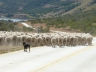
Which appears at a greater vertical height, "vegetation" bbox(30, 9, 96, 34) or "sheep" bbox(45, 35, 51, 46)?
"vegetation" bbox(30, 9, 96, 34)

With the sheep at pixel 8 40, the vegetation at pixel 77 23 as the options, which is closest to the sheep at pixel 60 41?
the sheep at pixel 8 40

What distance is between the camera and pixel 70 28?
230 feet

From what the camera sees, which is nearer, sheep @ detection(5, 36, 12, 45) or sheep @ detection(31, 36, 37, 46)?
sheep @ detection(5, 36, 12, 45)

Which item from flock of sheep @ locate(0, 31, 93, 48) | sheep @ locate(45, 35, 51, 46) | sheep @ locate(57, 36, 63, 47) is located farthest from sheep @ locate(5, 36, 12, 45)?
sheep @ locate(57, 36, 63, 47)

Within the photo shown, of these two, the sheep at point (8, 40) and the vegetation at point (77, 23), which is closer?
the sheep at point (8, 40)

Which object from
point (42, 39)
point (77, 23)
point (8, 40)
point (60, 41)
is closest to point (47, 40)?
point (42, 39)

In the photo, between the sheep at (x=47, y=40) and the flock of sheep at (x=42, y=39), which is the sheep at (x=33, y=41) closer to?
the flock of sheep at (x=42, y=39)

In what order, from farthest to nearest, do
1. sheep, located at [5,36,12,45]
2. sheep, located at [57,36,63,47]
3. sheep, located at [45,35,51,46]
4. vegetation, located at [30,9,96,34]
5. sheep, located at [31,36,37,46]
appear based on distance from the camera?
vegetation, located at [30,9,96,34], sheep, located at [45,35,51,46], sheep, located at [57,36,63,47], sheep, located at [31,36,37,46], sheep, located at [5,36,12,45]

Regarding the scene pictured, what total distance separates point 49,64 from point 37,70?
217cm

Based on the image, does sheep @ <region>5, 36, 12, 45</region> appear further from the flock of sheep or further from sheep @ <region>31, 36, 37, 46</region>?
sheep @ <region>31, 36, 37, 46</region>

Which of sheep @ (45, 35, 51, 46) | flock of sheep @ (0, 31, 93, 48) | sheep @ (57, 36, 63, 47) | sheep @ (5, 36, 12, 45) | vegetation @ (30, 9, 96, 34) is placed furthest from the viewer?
vegetation @ (30, 9, 96, 34)

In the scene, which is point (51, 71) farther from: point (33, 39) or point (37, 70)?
point (33, 39)

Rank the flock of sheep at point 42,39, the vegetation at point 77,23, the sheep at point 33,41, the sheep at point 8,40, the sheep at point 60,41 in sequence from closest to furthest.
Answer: the sheep at point 8,40
the flock of sheep at point 42,39
the sheep at point 33,41
the sheep at point 60,41
the vegetation at point 77,23

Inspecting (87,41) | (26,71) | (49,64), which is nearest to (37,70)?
(26,71)
